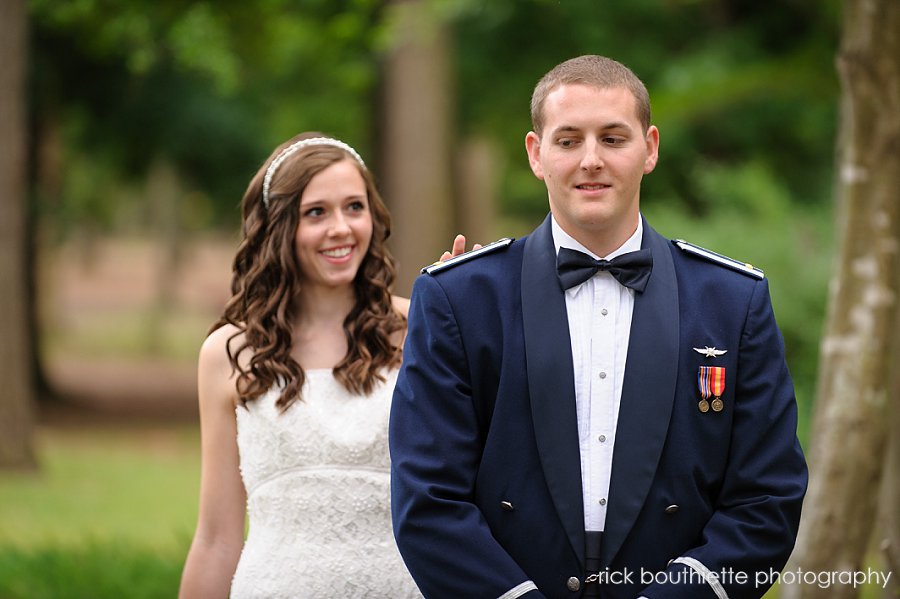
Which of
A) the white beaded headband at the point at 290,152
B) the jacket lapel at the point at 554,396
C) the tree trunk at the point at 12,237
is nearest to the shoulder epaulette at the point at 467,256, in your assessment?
the jacket lapel at the point at 554,396

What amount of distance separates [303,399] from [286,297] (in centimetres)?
36

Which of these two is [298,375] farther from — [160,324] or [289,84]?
[160,324]

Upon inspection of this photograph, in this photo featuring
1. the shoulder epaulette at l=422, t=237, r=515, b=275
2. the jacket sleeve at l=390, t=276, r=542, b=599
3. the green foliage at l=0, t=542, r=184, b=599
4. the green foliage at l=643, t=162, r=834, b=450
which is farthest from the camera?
the green foliage at l=643, t=162, r=834, b=450

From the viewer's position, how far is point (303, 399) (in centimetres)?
405

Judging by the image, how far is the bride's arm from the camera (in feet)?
13.2

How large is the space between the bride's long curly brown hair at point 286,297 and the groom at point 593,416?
3.23ft

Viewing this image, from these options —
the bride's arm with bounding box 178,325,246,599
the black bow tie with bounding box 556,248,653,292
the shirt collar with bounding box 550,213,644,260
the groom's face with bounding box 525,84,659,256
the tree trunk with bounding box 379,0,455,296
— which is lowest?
the bride's arm with bounding box 178,325,246,599

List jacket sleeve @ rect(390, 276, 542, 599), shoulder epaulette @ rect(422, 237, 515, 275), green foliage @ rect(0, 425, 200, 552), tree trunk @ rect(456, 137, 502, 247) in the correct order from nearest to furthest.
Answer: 1. jacket sleeve @ rect(390, 276, 542, 599)
2. shoulder epaulette @ rect(422, 237, 515, 275)
3. green foliage @ rect(0, 425, 200, 552)
4. tree trunk @ rect(456, 137, 502, 247)

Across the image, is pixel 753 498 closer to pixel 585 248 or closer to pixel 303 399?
pixel 585 248

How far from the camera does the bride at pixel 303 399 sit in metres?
3.99

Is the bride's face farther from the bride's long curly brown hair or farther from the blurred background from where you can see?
the blurred background

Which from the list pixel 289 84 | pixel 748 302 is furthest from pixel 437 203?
pixel 748 302

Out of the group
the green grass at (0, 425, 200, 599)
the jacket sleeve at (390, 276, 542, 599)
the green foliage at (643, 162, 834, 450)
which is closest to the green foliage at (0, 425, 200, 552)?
the green grass at (0, 425, 200, 599)

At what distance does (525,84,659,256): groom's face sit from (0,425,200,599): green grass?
476cm
